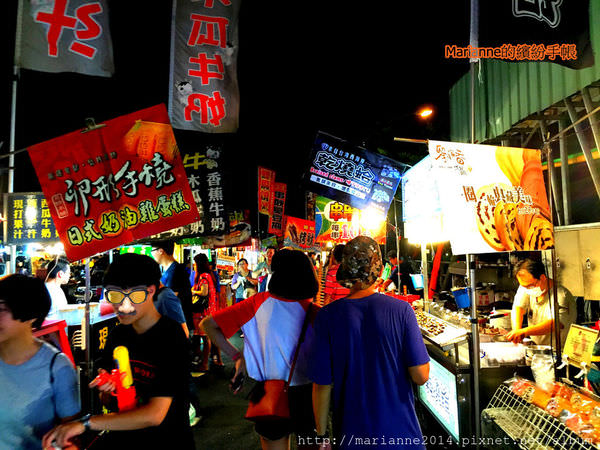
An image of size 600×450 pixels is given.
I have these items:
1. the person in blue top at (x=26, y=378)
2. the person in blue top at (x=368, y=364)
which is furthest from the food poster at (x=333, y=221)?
the person in blue top at (x=26, y=378)

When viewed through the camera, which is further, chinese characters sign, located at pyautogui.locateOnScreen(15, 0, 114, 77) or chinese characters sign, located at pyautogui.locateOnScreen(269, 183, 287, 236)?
chinese characters sign, located at pyautogui.locateOnScreen(269, 183, 287, 236)

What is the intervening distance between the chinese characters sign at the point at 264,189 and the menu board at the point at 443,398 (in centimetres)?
1103

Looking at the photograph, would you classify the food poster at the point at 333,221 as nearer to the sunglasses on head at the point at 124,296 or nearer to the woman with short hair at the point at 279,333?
the woman with short hair at the point at 279,333

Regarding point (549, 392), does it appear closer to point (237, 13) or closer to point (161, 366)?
point (161, 366)

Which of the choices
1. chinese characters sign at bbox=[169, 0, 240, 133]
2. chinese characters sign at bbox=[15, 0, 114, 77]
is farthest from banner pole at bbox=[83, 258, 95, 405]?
chinese characters sign at bbox=[15, 0, 114, 77]

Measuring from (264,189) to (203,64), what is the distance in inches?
368

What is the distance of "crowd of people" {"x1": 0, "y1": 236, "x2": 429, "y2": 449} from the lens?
2039mm

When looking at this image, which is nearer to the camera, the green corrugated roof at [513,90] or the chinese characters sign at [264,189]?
the green corrugated roof at [513,90]

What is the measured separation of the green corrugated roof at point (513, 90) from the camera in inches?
189

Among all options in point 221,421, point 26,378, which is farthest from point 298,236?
point 26,378

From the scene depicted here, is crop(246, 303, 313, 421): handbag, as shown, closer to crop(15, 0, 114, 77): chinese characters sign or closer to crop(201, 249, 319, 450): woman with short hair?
crop(201, 249, 319, 450): woman with short hair

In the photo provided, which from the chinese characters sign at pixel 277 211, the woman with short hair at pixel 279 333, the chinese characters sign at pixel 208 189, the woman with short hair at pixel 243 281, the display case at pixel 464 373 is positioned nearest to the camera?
the woman with short hair at pixel 279 333

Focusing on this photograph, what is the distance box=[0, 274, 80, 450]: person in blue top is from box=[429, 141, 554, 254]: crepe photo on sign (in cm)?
347

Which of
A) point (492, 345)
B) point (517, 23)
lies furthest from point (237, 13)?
point (492, 345)
